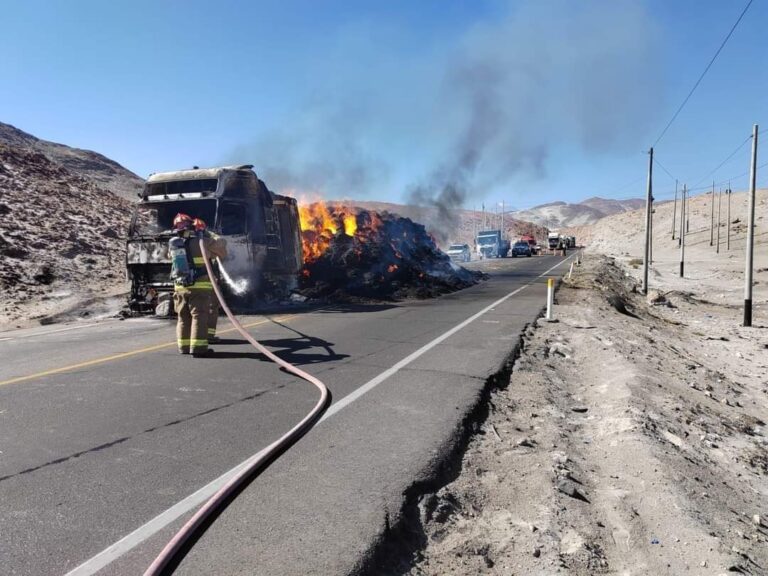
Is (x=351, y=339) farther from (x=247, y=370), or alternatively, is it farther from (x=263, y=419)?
(x=263, y=419)

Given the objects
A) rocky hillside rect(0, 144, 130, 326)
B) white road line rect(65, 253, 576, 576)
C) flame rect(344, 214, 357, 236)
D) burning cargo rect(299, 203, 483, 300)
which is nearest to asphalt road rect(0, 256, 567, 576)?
white road line rect(65, 253, 576, 576)

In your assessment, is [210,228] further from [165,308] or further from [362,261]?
[362,261]

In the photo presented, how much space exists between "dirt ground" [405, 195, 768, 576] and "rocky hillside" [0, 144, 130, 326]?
37.7ft

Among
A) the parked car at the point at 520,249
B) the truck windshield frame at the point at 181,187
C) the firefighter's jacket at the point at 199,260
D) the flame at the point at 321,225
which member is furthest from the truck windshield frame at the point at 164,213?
the parked car at the point at 520,249

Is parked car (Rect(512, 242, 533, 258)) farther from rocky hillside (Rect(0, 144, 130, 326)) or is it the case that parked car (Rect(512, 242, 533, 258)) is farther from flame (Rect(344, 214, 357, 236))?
rocky hillside (Rect(0, 144, 130, 326))

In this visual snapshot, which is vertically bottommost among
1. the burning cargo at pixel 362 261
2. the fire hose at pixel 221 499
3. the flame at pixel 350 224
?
the fire hose at pixel 221 499

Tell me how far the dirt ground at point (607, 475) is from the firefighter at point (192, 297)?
393cm

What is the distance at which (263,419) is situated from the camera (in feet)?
15.2

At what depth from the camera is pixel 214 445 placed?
13.3ft

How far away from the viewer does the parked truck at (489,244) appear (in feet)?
169

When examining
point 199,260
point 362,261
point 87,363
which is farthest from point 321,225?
point 87,363

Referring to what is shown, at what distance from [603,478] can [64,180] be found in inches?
1195

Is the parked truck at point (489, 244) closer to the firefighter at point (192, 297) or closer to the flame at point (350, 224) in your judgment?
the flame at point (350, 224)

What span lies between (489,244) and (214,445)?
48963mm
